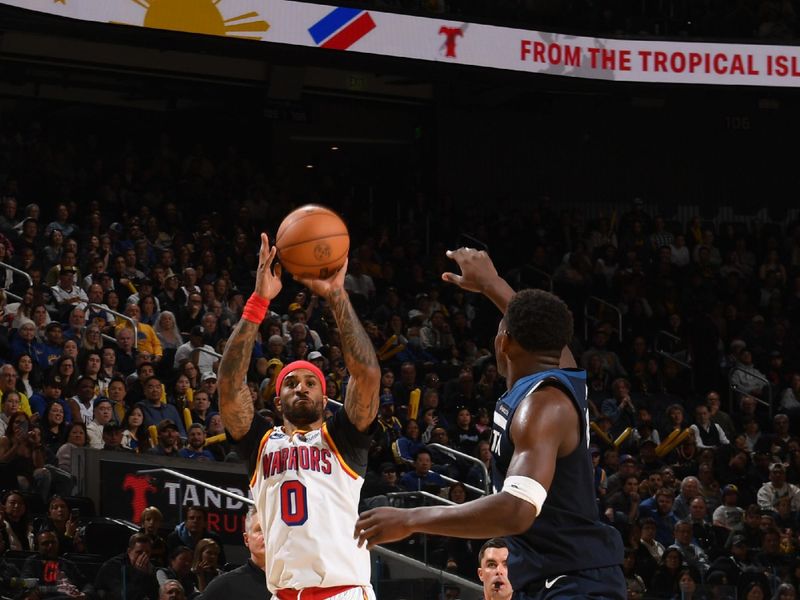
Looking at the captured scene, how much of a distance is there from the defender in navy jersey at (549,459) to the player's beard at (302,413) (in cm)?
165

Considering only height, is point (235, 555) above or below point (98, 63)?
below

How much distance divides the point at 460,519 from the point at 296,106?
765 inches

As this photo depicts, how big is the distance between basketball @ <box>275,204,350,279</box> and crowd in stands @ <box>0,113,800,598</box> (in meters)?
4.58

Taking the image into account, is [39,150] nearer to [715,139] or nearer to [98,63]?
[98,63]

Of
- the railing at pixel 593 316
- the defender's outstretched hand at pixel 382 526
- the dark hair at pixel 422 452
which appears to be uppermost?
the railing at pixel 593 316

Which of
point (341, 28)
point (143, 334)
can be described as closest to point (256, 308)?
point (143, 334)

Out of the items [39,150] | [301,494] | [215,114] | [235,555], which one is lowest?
[235,555]

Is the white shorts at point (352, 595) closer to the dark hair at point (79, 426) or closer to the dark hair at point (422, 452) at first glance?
the dark hair at point (79, 426)

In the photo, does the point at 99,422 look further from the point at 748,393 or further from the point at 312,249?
the point at 748,393

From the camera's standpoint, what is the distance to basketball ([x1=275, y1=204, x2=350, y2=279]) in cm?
639

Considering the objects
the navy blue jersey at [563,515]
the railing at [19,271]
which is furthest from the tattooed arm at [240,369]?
the railing at [19,271]

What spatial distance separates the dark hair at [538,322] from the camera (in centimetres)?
457

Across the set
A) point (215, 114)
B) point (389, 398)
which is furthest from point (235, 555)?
point (215, 114)

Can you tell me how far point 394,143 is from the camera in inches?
994
